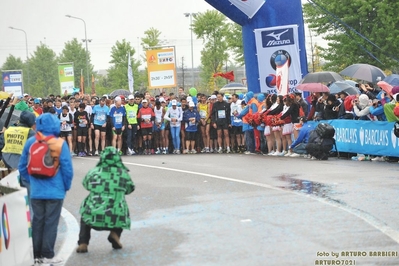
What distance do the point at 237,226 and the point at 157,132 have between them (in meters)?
17.6

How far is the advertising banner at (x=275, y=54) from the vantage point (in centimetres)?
2774

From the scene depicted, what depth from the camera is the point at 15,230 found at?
836 centimetres

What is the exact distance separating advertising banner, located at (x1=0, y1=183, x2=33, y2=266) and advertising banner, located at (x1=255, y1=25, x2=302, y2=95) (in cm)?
1928

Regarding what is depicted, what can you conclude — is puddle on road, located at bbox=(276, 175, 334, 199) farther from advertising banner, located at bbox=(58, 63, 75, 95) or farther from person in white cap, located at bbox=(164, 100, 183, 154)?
advertising banner, located at bbox=(58, 63, 75, 95)

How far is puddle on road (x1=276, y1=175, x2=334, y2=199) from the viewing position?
1421 centimetres

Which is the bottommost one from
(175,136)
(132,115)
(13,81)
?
(175,136)

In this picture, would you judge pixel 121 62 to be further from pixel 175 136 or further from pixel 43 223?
pixel 43 223

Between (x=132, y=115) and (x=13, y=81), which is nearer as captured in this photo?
(x=132, y=115)

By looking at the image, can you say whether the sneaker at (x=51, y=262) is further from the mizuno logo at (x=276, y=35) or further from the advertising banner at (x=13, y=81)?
the advertising banner at (x=13, y=81)

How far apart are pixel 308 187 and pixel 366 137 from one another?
21.6 feet

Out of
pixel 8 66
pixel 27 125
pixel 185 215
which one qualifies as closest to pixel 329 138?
pixel 185 215

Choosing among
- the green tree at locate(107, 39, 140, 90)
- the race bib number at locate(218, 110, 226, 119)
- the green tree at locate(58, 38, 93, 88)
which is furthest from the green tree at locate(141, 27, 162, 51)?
the race bib number at locate(218, 110, 226, 119)

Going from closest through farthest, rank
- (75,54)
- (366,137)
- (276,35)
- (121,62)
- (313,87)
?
(366,137), (313,87), (276,35), (121,62), (75,54)

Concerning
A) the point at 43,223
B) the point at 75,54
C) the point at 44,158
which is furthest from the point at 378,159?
the point at 75,54
